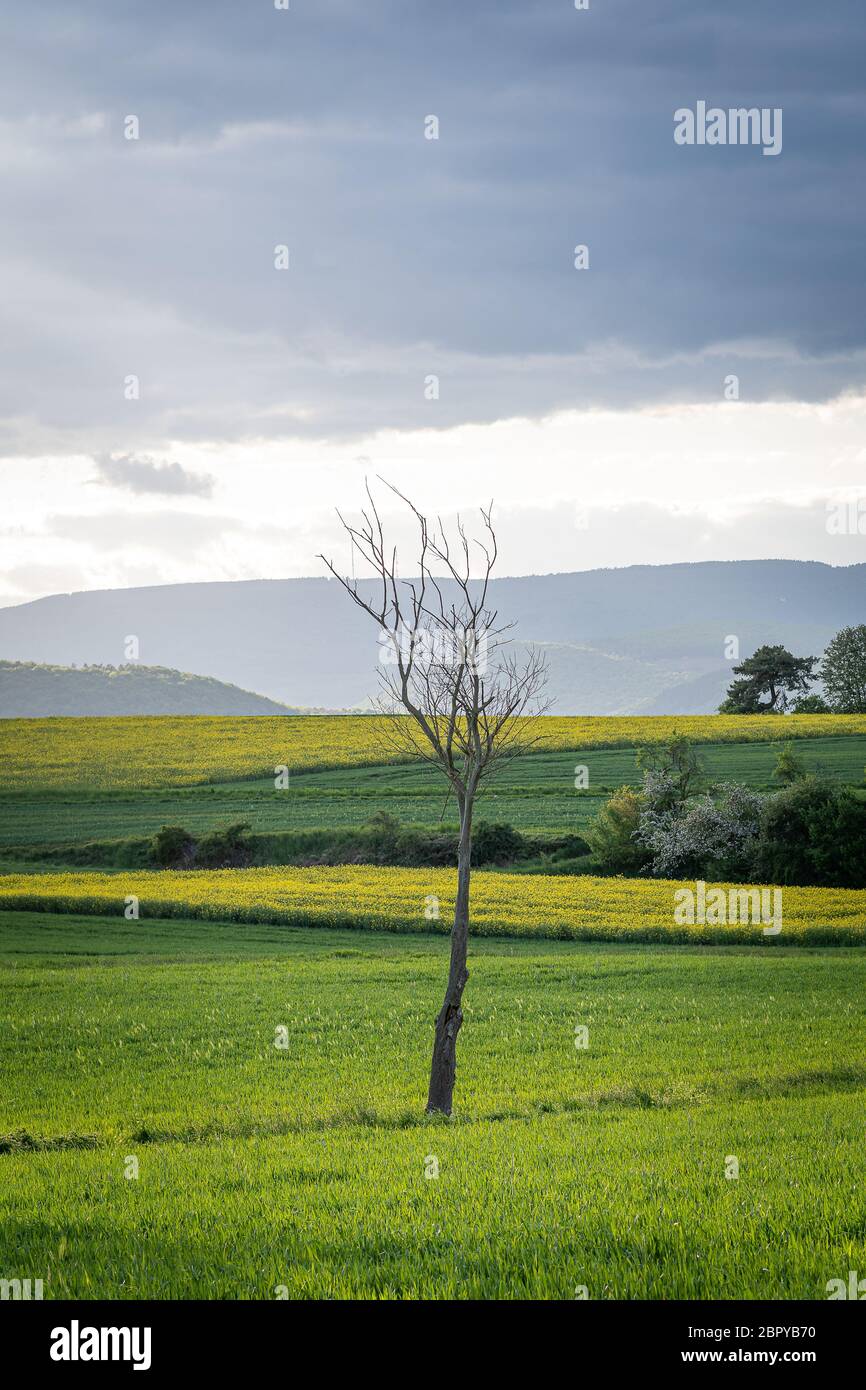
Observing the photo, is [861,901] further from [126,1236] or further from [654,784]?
[126,1236]

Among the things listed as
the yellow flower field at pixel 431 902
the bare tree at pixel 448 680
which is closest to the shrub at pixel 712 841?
the yellow flower field at pixel 431 902

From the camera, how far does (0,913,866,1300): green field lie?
6.87 m

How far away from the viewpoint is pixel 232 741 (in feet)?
244

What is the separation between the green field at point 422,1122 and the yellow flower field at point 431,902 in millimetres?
1635

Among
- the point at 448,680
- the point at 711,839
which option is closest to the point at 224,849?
the point at 711,839

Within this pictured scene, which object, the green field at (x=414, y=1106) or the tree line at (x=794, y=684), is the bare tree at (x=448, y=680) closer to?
the green field at (x=414, y=1106)

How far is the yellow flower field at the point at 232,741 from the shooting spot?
6444cm

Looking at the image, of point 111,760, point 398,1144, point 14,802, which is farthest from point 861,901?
point 111,760

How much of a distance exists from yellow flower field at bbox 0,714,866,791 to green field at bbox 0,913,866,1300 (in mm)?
33686

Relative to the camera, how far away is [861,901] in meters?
34.8

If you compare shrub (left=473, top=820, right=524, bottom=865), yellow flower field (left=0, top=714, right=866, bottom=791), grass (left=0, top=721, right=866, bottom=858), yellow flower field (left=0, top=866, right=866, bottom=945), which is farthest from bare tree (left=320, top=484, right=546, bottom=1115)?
yellow flower field (left=0, top=714, right=866, bottom=791)

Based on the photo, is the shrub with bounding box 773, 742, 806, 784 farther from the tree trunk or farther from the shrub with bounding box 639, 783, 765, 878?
the tree trunk

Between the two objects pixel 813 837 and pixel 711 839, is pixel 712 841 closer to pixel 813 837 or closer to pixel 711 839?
pixel 711 839
